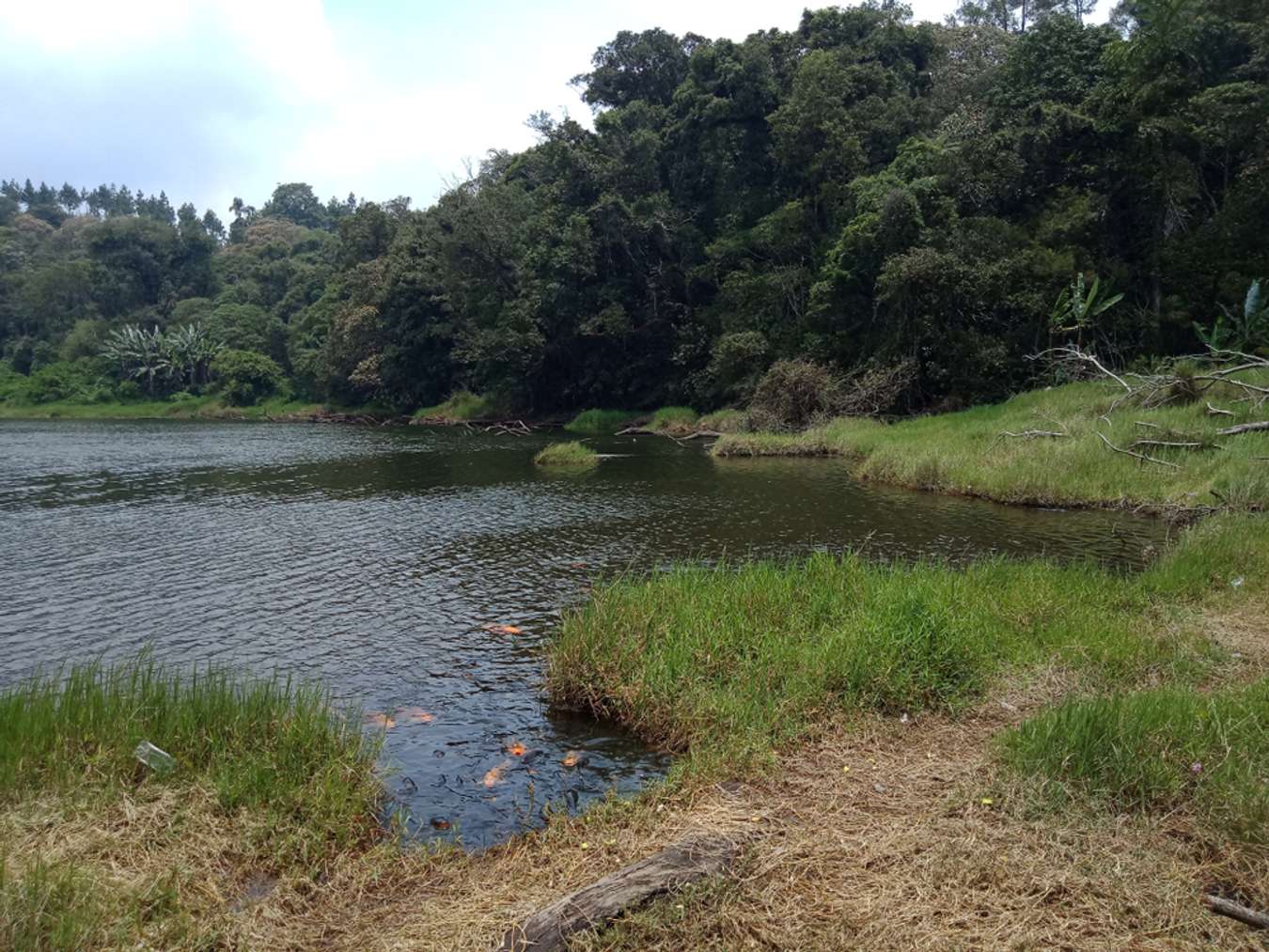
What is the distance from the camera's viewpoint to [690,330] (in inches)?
2095

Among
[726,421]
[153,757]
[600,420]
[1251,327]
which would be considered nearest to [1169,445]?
[1251,327]

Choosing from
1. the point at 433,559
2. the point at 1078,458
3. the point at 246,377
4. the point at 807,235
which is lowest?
the point at 433,559

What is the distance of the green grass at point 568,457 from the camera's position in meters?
34.8

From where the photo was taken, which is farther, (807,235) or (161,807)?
(807,235)

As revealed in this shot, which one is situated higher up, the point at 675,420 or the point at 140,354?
the point at 140,354

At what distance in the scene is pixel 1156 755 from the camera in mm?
6078

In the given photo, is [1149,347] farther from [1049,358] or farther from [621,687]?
[621,687]

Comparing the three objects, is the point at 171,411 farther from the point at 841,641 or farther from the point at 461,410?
the point at 841,641

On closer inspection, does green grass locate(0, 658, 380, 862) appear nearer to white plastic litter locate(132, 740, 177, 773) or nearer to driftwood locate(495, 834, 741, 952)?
white plastic litter locate(132, 740, 177, 773)

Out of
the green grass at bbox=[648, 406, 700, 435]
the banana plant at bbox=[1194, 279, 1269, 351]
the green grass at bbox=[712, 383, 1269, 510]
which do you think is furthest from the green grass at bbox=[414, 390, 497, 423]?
the banana plant at bbox=[1194, 279, 1269, 351]

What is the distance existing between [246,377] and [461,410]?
30232 millimetres

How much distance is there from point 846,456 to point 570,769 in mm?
27044

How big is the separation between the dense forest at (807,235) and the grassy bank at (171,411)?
2.34 metres

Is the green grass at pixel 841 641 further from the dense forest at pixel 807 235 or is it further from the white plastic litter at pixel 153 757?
the dense forest at pixel 807 235
